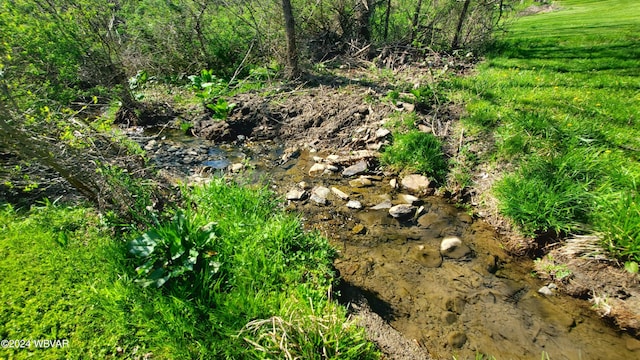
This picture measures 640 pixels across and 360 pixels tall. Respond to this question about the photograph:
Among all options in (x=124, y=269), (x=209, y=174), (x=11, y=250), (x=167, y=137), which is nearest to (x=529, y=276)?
(x=124, y=269)

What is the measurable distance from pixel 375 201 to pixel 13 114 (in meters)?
3.88

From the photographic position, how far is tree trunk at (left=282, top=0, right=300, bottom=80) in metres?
7.14

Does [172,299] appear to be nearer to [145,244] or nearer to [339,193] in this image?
[145,244]

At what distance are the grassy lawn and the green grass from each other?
8.48 ft

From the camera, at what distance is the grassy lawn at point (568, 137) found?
3.20m

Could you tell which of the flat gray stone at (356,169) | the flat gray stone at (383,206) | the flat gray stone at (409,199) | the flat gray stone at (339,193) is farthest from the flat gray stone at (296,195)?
the flat gray stone at (409,199)

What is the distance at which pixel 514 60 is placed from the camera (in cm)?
805

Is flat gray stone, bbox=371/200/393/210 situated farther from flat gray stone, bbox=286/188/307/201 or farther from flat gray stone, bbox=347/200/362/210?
flat gray stone, bbox=286/188/307/201

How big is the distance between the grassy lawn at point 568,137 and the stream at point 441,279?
2.14 ft

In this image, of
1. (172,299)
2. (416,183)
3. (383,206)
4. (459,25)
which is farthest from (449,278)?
(459,25)

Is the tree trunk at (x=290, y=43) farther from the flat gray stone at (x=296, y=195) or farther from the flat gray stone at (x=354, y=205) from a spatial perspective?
the flat gray stone at (x=354, y=205)

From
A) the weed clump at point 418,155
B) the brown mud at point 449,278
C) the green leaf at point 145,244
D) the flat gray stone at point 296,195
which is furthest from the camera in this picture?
the weed clump at point 418,155

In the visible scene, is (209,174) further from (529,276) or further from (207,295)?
(529,276)


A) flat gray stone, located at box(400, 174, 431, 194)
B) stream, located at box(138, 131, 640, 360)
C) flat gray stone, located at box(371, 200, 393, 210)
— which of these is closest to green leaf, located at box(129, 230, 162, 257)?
stream, located at box(138, 131, 640, 360)
